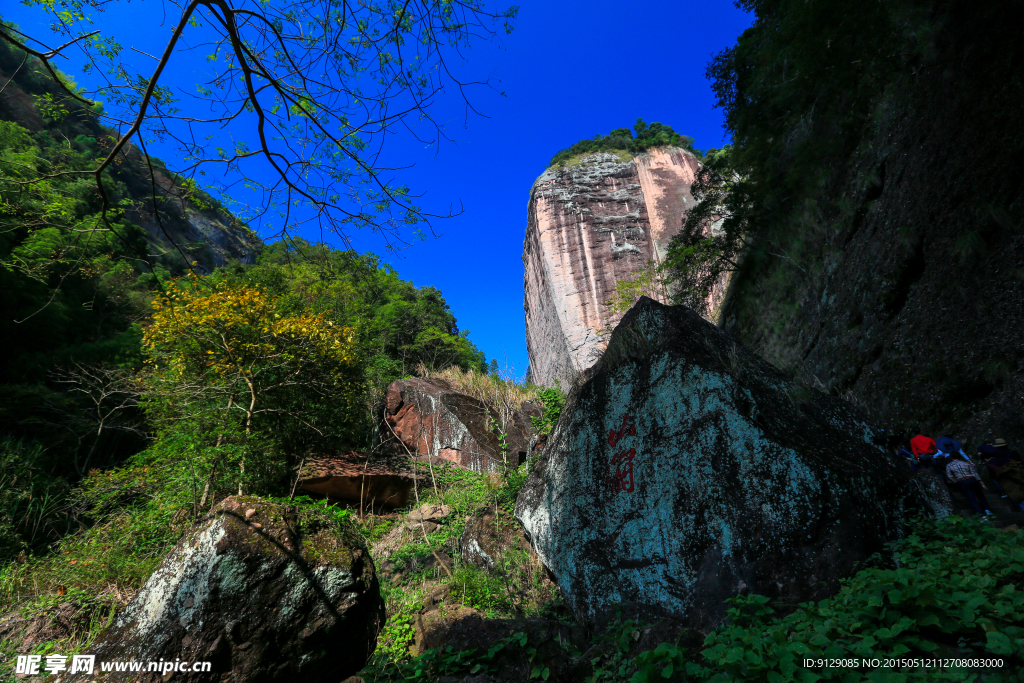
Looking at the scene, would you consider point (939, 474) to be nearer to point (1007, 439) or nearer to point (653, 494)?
point (1007, 439)

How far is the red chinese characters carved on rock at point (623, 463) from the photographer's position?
12.6 feet

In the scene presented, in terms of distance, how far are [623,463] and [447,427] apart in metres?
5.85

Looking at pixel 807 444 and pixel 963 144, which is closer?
pixel 807 444

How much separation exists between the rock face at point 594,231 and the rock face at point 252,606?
15.6m

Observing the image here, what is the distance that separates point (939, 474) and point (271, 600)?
6014mm

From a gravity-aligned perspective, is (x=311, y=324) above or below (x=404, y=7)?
above

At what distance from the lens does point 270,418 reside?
7.26 m

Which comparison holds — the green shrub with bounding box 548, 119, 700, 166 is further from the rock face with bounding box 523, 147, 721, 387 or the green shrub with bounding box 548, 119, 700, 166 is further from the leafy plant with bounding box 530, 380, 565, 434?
the leafy plant with bounding box 530, 380, 565, 434

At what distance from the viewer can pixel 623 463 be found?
3.94 m

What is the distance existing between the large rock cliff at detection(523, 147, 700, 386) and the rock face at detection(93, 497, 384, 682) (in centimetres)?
1555

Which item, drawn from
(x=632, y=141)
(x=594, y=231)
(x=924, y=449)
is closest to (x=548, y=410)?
(x=924, y=449)

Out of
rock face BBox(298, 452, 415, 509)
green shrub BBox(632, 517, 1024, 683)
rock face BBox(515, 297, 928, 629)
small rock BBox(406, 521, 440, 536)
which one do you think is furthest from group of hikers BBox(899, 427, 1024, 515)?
rock face BBox(298, 452, 415, 509)

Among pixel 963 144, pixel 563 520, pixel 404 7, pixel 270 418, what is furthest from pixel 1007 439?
pixel 270 418

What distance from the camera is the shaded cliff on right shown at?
4.74 meters
